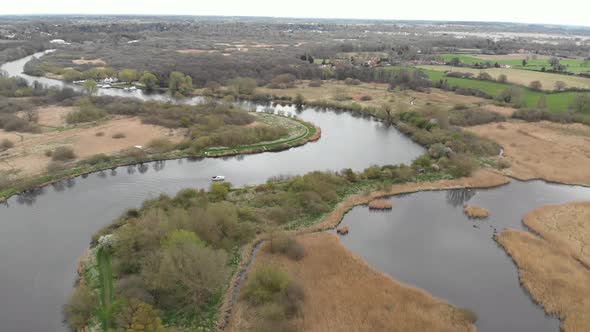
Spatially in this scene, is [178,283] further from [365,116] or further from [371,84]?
[371,84]

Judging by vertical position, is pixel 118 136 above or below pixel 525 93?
below

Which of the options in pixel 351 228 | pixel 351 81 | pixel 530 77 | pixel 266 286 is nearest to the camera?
pixel 266 286

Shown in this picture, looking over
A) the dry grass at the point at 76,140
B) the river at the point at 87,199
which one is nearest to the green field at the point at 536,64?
the river at the point at 87,199

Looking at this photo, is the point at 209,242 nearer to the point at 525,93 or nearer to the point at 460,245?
the point at 460,245

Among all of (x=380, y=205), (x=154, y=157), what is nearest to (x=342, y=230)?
(x=380, y=205)

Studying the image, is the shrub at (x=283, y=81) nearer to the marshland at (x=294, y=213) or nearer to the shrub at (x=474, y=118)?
the marshland at (x=294, y=213)

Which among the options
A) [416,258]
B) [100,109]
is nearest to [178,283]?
[416,258]
